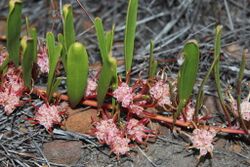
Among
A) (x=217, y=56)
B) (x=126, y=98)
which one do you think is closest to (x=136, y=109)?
(x=126, y=98)

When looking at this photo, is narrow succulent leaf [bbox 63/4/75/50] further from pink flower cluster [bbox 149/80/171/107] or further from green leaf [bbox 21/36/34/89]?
pink flower cluster [bbox 149/80/171/107]

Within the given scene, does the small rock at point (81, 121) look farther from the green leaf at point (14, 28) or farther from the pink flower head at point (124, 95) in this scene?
the green leaf at point (14, 28)

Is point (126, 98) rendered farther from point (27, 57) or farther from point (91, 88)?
point (27, 57)

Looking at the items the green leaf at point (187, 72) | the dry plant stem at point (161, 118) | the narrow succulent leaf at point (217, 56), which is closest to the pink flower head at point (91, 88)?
the dry plant stem at point (161, 118)

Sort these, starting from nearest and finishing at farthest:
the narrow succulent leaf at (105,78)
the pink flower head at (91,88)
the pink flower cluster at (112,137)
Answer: the narrow succulent leaf at (105,78) < the pink flower cluster at (112,137) < the pink flower head at (91,88)

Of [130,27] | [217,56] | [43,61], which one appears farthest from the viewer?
[43,61]

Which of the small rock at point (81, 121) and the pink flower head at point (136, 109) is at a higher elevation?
the pink flower head at point (136, 109)

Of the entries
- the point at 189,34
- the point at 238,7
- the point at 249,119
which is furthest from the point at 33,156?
the point at 238,7
